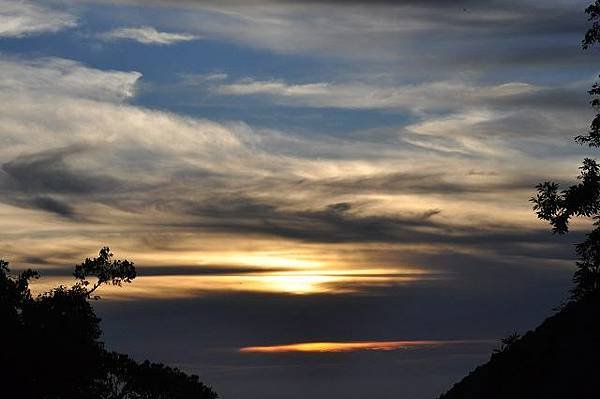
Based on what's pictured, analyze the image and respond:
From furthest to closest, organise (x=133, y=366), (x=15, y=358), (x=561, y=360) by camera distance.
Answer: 1. (x=133, y=366)
2. (x=15, y=358)
3. (x=561, y=360)

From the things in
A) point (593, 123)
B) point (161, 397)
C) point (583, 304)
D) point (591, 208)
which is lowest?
point (161, 397)

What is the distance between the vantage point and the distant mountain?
77.9 feet

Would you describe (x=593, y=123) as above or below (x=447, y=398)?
above

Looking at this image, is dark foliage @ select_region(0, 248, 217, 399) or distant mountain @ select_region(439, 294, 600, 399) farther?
dark foliage @ select_region(0, 248, 217, 399)

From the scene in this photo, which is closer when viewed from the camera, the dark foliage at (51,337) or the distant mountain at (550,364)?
the distant mountain at (550,364)

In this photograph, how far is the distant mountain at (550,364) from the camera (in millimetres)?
23750

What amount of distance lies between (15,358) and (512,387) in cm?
3056

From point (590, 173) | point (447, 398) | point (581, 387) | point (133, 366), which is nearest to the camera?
point (581, 387)

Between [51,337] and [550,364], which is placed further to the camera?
[51,337]

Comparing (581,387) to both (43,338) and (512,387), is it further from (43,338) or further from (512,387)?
(43,338)

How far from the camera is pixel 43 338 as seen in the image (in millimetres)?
48594

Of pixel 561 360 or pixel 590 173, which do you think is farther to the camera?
pixel 590 173

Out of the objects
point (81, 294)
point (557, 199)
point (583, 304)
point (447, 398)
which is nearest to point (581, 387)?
point (583, 304)

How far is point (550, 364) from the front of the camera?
25.2 metres
